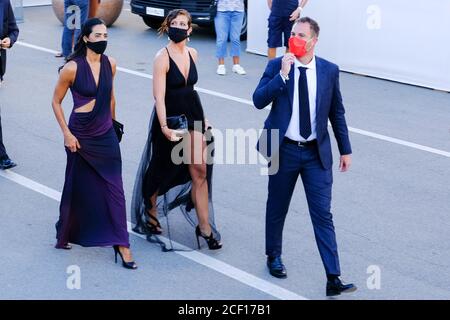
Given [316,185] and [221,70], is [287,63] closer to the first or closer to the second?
[316,185]

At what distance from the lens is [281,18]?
13289mm

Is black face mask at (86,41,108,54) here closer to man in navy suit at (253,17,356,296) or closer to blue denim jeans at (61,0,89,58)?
man in navy suit at (253,17,356,296)

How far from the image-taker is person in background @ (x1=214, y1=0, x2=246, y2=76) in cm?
1325

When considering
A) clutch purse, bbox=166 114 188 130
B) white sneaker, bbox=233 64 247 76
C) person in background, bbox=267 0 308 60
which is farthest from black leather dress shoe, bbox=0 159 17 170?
person in background, bbox=267 0 308 60

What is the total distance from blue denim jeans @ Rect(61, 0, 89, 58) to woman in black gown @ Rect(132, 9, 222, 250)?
22.8 feet

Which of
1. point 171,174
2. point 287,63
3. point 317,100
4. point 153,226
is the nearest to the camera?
point 287,63

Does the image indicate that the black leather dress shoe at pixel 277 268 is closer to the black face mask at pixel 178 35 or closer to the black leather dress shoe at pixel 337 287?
the black leather dress shoe at pixel 337 287

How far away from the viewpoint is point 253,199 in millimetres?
8516

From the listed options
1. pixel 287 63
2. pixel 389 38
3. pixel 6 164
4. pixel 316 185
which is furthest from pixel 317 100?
pixel 389 38

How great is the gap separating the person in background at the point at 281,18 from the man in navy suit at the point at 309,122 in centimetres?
687

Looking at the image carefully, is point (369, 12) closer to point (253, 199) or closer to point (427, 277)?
point (253, 199)

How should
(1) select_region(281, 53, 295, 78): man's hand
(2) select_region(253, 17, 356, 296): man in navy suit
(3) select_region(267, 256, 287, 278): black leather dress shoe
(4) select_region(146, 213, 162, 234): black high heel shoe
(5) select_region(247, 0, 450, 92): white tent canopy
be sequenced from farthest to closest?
(5) select_region(247, 0, 450, 92): white tent canopy → (4) select_region(146, 213, 162, 234): black high heel shoe → (3) select_region(267, 256, 287, 278): black leather dress shoe → (2) select_region(253, 17, 356, 296): man in navy suit → (1) select_region(281, 53, 295, 78): man's hand

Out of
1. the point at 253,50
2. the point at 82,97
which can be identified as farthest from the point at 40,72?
the point at 82,97

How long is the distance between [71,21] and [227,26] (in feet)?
8.32
